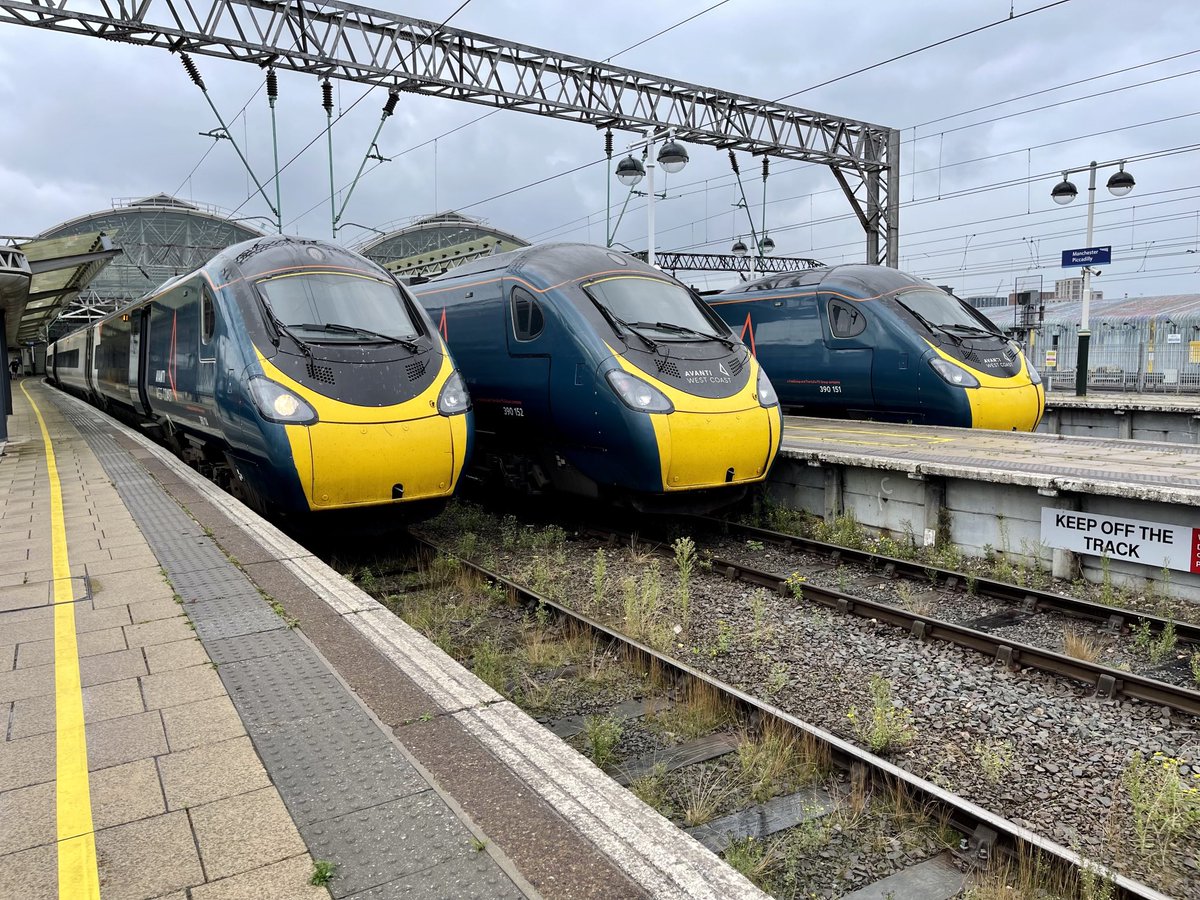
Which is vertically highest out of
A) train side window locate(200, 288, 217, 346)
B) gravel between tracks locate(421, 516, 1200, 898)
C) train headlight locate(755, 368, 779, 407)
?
train side window locate(200, 288, 217, 346)

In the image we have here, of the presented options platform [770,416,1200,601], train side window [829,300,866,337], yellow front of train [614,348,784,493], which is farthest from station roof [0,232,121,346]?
train side window [829,300,866,337]

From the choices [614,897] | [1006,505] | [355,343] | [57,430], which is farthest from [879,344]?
[57,430]

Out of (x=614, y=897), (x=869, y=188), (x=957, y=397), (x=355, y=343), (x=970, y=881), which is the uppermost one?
(x=869, y=188)

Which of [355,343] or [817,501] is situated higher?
[355,343]

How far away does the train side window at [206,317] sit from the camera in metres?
8.70

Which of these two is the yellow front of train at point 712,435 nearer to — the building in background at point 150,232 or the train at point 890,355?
the train at point 890,355

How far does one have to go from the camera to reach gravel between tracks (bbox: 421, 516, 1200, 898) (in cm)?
404

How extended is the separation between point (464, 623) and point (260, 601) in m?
1.95

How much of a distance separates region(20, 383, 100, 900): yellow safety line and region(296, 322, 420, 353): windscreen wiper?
332cm

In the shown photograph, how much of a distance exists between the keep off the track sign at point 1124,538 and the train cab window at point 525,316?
5534mm

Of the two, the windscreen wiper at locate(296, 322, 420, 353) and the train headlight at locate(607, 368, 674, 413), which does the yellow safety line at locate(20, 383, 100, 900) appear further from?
the train headlight at locate(607, 368, 674, 413)

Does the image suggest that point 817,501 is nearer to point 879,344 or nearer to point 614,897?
point 879,344

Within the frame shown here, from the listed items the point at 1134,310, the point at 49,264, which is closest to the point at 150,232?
the point at 49,264

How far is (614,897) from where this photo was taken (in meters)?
2.53
